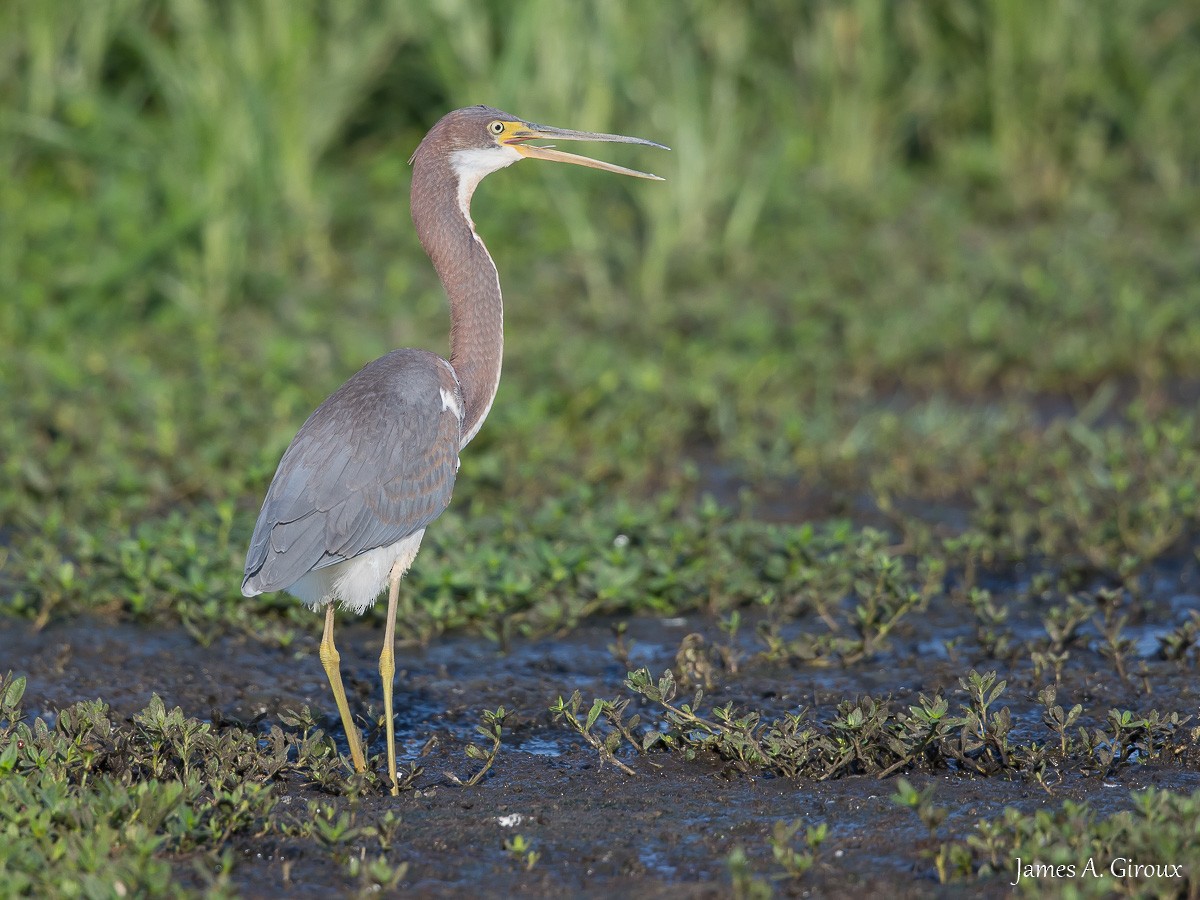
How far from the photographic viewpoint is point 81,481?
6082 mm

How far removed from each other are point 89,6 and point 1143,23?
243 inches

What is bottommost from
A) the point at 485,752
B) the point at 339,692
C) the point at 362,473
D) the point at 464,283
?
the point at 485,752

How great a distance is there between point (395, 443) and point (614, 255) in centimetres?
427

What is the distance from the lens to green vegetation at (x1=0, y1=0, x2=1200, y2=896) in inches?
158

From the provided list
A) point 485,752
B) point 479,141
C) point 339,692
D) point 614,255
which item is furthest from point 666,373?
point 485,752

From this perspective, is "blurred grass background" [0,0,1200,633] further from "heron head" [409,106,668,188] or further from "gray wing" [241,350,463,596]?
"heron head" [409,106,668,188]

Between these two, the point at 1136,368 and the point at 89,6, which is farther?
the point at 89,6

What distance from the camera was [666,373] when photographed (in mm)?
7305

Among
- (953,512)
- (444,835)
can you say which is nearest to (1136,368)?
(953,512)

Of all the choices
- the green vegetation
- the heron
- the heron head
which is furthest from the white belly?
the heron head

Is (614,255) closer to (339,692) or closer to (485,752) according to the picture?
(339,692)

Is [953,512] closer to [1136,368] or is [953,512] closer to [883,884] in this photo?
[1136,368]

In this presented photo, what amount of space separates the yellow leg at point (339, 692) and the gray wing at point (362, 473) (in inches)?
8.7

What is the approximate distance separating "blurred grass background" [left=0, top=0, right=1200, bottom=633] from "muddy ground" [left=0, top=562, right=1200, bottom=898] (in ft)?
1.13
